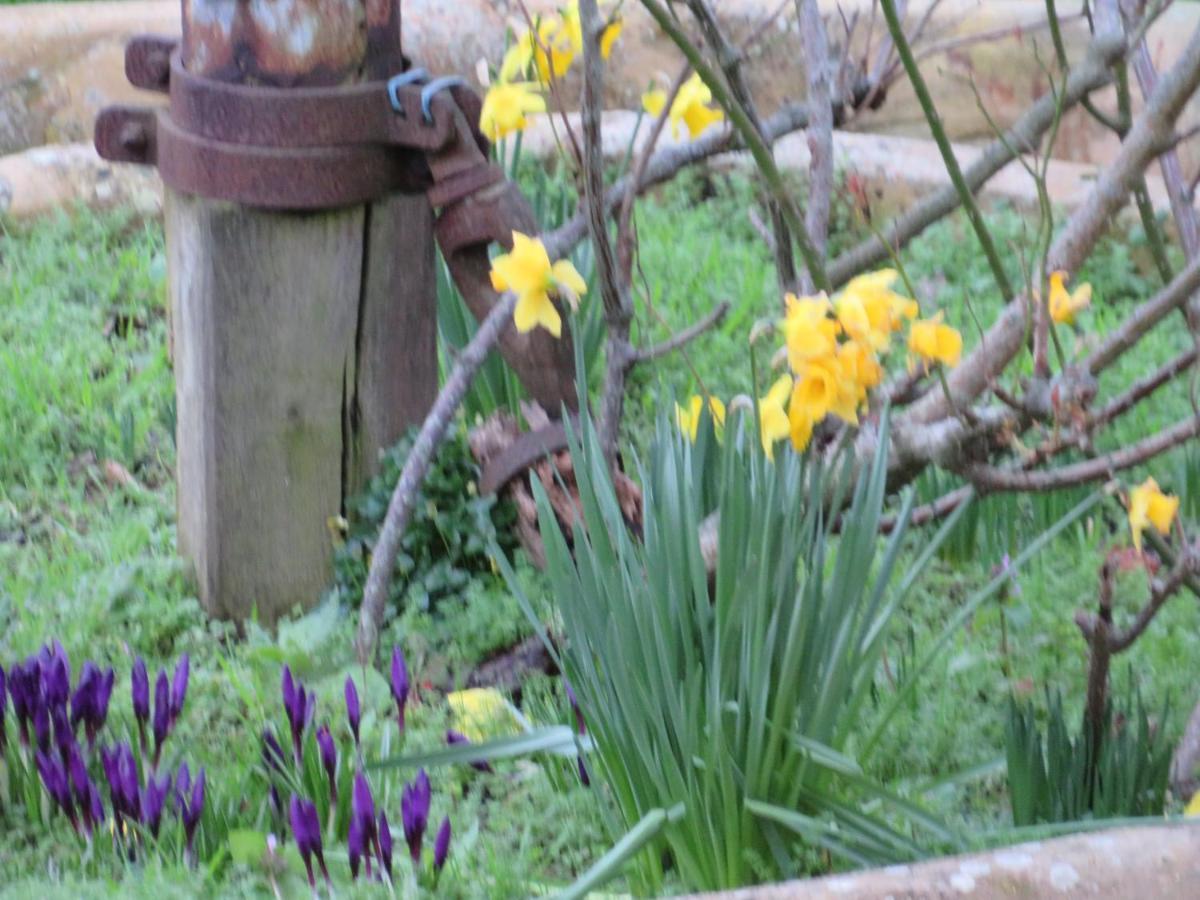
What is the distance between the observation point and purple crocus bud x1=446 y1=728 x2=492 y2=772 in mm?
1902

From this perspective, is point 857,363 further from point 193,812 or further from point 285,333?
point 285,333

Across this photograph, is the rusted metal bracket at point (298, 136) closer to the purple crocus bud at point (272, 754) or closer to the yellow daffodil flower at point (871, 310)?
the purple crocus bud at point (272, 754)

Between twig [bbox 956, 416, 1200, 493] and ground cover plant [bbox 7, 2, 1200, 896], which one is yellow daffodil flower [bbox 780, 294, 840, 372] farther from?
twig [bbox 956, 416, 1200, 493]

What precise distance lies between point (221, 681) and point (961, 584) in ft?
4.16

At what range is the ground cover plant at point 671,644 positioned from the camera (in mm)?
1563

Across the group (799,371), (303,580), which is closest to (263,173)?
(303,580)

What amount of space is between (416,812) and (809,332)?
68 cm

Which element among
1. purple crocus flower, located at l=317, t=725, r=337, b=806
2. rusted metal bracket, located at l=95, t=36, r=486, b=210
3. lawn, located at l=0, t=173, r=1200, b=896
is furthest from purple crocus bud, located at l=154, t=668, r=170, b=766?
rusted metal bracket, located at l=95, t=36, r=486, b=210

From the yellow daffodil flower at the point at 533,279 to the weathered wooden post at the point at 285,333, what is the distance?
51cm

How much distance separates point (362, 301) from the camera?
2.33 m

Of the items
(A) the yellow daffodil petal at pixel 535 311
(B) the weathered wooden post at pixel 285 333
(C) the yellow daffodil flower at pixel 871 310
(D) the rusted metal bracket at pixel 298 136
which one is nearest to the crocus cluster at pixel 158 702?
(B) the weathered wooden post at pixel 285 333

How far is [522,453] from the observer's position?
2.35m

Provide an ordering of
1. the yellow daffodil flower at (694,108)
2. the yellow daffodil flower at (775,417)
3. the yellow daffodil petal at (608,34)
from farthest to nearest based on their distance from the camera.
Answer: the yellow daffodil flower at (694,108)
the yellow daffodil petal at (608,34)
the yellow daffodil flower at (775,417)

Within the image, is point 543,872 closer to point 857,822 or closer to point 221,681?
point 857,822
